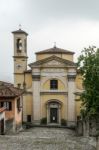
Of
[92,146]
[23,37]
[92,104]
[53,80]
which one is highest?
[23,37]

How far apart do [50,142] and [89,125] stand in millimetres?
14506

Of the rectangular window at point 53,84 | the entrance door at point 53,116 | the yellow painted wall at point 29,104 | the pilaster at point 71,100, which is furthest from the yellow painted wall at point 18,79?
the pilaster at point 71,100

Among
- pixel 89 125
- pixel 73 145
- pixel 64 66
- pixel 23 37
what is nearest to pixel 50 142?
pixel 73 145

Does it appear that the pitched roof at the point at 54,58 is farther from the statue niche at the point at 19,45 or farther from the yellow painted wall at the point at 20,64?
the statue niche at the point at 19,45

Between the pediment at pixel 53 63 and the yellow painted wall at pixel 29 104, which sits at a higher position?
the pediment at pixel 53 63

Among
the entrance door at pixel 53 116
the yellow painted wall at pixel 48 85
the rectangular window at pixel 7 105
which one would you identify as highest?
the yellow painted wall at pixel 48 85

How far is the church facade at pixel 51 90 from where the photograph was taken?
5600 centimetres

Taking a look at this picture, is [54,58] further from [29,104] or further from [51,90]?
[29,104]

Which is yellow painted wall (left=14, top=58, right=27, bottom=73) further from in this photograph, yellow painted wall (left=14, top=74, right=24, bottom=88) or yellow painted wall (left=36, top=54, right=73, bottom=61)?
yellow painted wall (left=36, top=54, right=73, bottom=61)

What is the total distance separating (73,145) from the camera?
25.9m

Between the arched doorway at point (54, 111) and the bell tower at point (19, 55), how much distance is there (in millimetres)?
5164

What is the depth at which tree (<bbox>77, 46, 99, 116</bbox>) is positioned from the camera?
41.3 metres

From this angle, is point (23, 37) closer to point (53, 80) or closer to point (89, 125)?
point (53, 80)

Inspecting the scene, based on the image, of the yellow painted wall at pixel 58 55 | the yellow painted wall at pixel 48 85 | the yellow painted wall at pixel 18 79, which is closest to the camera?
the yellow painted wall at pixel 48 85
